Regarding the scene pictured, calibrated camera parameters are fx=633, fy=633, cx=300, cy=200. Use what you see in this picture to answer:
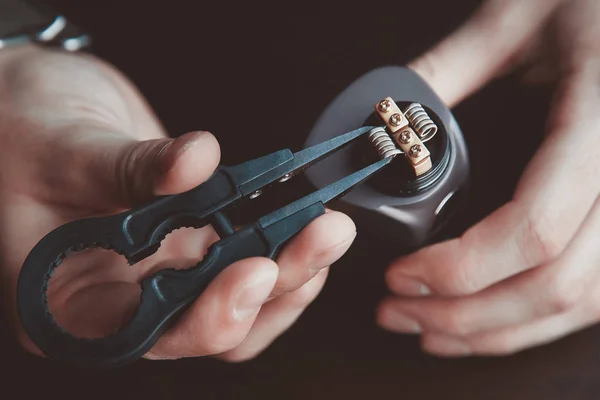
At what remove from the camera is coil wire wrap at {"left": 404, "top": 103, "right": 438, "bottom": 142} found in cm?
58

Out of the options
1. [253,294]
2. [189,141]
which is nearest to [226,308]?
[253,294]

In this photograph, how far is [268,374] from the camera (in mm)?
Result: 762

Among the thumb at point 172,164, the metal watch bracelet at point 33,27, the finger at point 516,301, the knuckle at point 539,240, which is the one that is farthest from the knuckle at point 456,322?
the metal watch bracelet at point 33,27

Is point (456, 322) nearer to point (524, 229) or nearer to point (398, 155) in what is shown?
point (524, 229)

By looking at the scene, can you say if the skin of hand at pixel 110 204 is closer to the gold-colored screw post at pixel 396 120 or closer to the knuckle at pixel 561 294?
the gold-colored screw post at pixel 396 120

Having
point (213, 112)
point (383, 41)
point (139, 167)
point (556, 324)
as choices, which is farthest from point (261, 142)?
point (556, 324)

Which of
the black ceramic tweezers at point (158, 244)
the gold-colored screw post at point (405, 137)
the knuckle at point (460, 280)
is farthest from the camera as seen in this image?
the knuckle at point (460, 280)

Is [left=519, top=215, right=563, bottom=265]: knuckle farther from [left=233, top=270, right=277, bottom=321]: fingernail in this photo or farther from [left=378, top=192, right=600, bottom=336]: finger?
[left=233, top=270, right=277, bottom=321]: fingernail

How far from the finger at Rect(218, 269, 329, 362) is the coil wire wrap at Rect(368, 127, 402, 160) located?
144 millimetres

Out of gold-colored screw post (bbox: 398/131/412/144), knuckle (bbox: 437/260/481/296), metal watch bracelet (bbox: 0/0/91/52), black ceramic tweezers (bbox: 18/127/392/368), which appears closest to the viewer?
black ceramic tweezers (bbox: 18/127/392/368)

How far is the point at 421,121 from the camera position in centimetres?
58

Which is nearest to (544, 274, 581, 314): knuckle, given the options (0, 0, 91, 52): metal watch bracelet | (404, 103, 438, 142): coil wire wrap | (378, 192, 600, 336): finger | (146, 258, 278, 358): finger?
(378, 192, 600, 336): finger

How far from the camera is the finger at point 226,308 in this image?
→ 49 cm

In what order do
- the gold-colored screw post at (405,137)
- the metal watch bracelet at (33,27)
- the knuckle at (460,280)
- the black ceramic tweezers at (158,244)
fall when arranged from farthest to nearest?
the metal watch bracelet at (33,27) < the knuckle at (460,280) < the gold-colored screw post at (405,137) < the black ceramic tweezers at (158,244)
